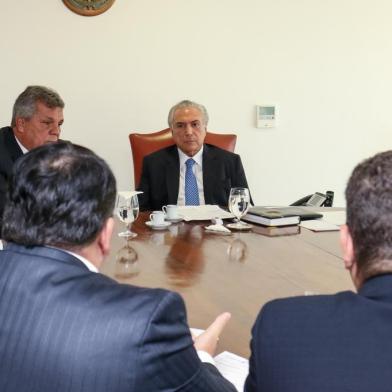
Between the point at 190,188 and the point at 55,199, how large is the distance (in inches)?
82.1

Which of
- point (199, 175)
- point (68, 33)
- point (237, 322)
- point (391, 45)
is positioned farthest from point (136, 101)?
point (237, 322)

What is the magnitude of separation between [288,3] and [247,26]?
367 millimetres

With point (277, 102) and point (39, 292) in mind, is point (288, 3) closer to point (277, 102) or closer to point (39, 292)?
point (277, 102)

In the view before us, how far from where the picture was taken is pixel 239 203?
7.26ft

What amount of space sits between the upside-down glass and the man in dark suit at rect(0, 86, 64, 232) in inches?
44.0

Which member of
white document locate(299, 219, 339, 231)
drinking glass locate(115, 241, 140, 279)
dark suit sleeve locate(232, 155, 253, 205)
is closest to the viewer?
drinking glass locate(115, 241, 140, 279)

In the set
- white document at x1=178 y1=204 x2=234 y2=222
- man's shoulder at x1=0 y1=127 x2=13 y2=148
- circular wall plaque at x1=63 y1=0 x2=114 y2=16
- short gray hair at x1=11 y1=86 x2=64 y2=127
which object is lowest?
white document at x1=178 y1=204 x2=234 y2=222

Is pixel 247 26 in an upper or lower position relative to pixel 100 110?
upper

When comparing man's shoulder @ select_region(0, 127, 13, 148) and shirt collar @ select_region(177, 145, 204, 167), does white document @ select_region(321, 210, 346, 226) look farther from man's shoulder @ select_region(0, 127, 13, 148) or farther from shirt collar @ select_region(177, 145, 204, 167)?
man's shoulder @ select_region(0, 127, 13, 148)

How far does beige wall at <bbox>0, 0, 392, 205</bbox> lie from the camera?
349 centimetres

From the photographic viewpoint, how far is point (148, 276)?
1553 mm

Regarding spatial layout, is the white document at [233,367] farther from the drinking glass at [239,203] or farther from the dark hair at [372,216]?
the drinking glass at [239,203]

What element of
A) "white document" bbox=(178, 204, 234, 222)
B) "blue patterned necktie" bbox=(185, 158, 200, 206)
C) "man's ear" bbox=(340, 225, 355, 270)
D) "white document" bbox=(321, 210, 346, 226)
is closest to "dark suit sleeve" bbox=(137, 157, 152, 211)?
"blue patterned necktie" bbox=(185, 158, 200, 206)

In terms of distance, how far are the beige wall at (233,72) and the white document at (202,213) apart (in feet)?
4.45
